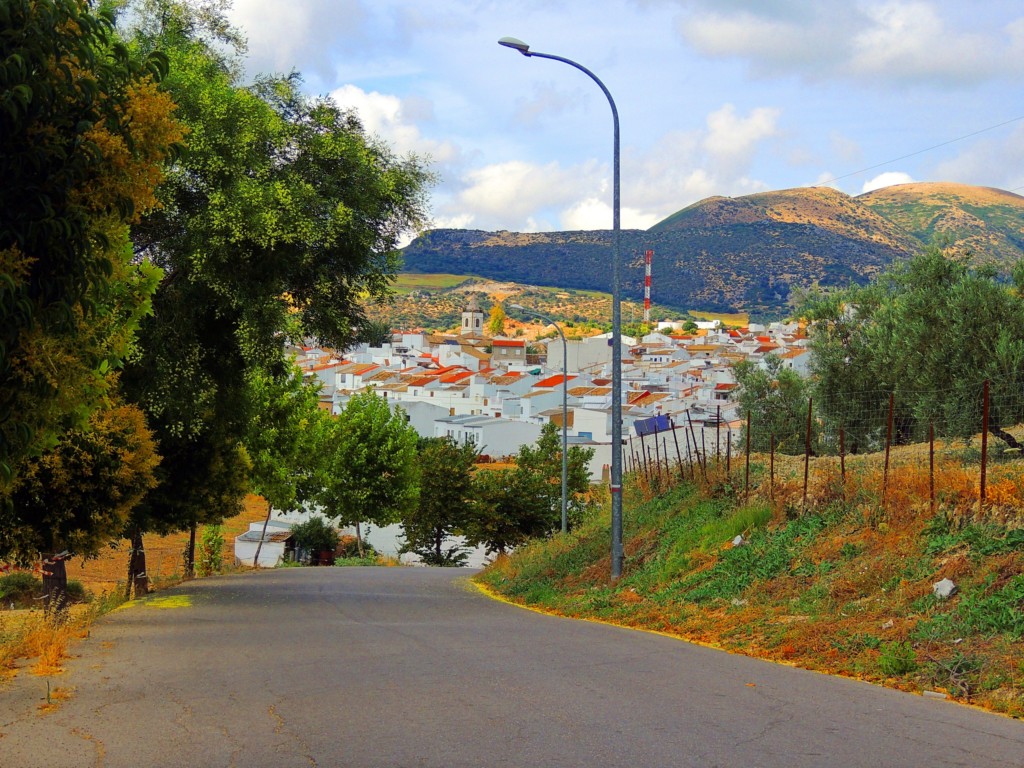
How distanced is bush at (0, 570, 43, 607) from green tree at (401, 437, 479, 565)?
22.8 m

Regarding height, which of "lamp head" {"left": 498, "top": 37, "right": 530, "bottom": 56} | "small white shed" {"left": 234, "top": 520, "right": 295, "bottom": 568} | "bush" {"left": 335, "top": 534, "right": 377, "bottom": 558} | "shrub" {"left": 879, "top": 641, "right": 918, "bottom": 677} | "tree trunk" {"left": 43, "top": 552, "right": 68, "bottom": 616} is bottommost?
"bush" {"left": 335, "top": 534, "right": 377, "bottom": 558}

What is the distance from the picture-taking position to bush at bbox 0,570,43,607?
30562mm

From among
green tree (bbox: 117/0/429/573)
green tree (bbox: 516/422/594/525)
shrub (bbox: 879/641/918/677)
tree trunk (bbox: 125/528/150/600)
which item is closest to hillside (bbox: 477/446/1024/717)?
shrub (bbox: 879/641/918/677)

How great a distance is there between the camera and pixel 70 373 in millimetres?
6695

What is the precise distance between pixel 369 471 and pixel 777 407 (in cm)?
2475

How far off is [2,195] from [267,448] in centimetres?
3122

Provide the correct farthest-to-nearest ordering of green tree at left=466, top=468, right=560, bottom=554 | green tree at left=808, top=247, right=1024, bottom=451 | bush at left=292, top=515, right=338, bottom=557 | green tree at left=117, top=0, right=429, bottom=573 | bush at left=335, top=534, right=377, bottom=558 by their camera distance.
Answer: bush at left=335, top=534, right=377, bottom=558 < bush at left=292, top=515, right=338, bottom=557 < green tree at left=466, top=468, right=560, bottom=554 < green tree at left=808, top=247, right=1024, bottom=451 < green tree at left=117, top=0, right=429, bottom=573

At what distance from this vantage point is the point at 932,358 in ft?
76.1

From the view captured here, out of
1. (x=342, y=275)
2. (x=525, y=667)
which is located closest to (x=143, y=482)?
(x=342, y=275)

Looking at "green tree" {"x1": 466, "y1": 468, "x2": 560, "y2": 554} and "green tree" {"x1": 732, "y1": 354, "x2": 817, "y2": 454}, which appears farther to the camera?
"green tree" {"x1": 466, "y1": 468, "x2": 560, "y2": 554}

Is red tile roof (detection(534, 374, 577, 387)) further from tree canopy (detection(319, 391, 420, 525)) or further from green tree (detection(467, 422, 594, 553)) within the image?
green tree (detection(467, 422, 594, 553))

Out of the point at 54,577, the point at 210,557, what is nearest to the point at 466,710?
the point at 54,577

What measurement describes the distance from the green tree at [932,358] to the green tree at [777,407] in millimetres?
2355

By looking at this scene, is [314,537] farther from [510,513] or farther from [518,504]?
[518,504]
